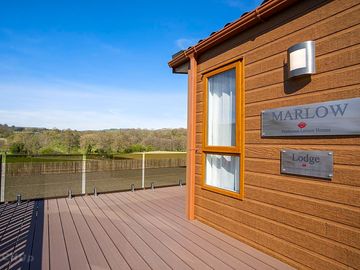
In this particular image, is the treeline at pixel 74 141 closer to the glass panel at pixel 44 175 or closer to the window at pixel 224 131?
the glass panel at pixel 44 175

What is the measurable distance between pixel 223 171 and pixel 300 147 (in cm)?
127

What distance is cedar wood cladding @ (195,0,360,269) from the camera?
6.70 ft

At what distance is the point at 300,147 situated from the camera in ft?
7.99

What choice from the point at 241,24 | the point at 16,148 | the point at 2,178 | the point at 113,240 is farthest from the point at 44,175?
the point at 241,24

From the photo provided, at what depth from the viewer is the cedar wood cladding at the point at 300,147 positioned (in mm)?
2043

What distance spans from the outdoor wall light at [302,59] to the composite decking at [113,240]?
177 cm

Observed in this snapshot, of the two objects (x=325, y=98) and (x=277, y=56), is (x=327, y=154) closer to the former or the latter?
(x=325, y=98)

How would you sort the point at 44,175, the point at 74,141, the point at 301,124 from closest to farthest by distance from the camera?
the point at 301,124, the point at 44,175, the point at 74,141

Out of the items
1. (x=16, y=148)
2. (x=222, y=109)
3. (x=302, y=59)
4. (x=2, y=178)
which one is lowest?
(x=2, y=178)

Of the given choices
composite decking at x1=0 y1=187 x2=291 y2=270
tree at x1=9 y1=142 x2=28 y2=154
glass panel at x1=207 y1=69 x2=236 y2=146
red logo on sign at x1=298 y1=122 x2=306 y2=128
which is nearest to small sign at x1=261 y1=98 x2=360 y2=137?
red logo on sign at x1=298 y1=122 x2=306 y2=128

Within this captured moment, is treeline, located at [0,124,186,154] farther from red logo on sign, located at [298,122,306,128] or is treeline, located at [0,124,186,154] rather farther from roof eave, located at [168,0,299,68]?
red logo on sign, located at [298,122,306,128]

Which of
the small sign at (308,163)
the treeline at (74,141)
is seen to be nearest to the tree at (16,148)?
the treeline at (74,141)

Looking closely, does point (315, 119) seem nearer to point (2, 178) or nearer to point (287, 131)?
point (287, 131)

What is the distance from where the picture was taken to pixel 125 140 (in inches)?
545
